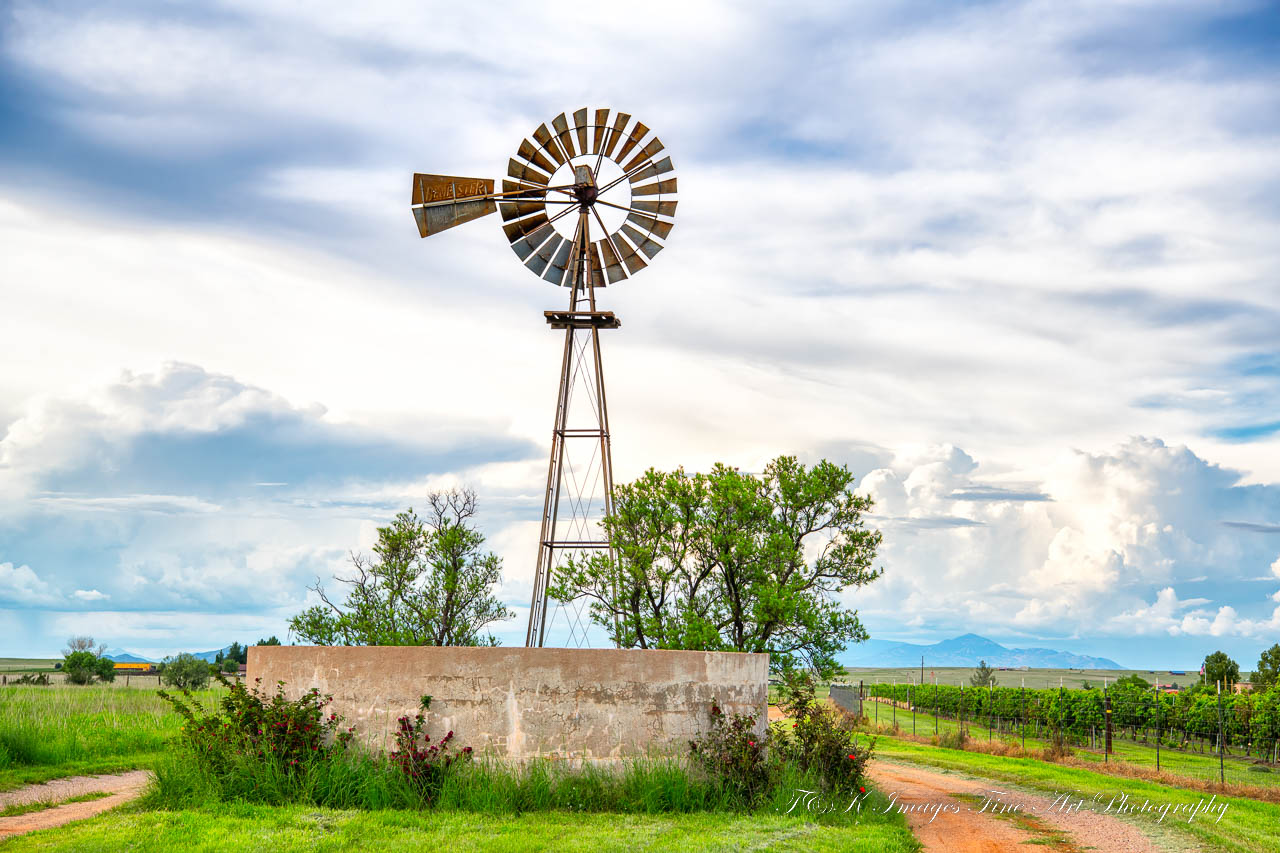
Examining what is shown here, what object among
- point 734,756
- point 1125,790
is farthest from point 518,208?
point 1125,790

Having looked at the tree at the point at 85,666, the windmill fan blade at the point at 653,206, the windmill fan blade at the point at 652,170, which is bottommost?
the tree at the point at 85,666

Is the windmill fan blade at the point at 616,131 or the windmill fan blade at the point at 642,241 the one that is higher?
the windmill fan blade at the point at 616,131

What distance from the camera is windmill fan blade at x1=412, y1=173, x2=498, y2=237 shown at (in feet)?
68.2

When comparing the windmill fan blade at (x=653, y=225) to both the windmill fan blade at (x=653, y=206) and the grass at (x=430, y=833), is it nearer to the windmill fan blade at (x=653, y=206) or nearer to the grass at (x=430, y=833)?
the windmill fan blade at (x=653, y=206)

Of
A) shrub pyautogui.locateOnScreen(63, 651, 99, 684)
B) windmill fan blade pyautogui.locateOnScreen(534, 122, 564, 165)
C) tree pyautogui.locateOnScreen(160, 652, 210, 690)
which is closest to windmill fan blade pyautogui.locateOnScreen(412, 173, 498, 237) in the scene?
windmill fan blade pyautogui.locateOnScreen(534, 122, 564, 165)

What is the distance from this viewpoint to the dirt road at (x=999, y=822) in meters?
14.3

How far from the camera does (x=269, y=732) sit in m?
14.0

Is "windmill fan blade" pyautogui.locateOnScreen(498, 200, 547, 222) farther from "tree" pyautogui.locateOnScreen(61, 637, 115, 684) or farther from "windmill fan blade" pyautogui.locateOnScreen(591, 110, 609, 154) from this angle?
"tree" pyautogui.locateOnScreen(61, 637, 115, 684)

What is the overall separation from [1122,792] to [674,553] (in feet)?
34.4

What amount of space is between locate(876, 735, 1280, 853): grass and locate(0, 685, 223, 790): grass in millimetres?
15968

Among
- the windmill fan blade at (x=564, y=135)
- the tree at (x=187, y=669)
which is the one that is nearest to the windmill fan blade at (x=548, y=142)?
the windmill fan blade at (x=564, y=135)

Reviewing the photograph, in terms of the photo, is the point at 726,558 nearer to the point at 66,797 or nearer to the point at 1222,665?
the point at 66,797

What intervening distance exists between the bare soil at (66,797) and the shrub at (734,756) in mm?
8128

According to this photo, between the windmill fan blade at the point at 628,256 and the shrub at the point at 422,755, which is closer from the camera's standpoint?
the shrub at the point at 422,755
